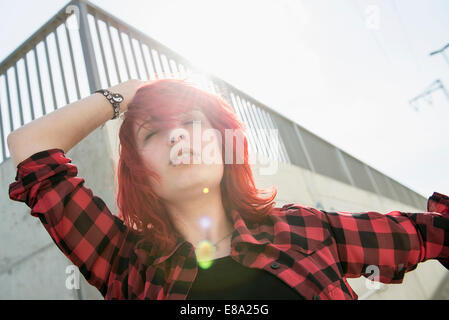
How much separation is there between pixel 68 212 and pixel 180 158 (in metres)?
0.39

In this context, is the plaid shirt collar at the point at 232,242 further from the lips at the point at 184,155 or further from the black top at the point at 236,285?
the lips at the point at 184,155

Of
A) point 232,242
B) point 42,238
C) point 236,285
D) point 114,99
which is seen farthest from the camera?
point 42,238

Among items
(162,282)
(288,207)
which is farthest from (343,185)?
(162,282)

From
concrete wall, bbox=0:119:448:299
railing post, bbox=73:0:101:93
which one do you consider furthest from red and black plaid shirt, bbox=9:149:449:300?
railing post, bbox=73:0:101:93

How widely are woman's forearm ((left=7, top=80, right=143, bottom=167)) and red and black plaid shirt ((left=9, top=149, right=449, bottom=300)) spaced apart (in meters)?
0.04

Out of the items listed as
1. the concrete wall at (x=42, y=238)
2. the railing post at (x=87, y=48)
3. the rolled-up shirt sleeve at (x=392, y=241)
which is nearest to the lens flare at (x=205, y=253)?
the rolled-up shirt sleeve at (x=392, y=241)

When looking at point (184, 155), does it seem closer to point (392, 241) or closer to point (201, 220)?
point (201, 220)

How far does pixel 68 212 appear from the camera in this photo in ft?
3.07

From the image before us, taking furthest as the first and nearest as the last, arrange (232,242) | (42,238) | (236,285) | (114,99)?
(42,238)
(114,99)
(232,242)
(236,285)

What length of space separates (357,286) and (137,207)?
3583mm

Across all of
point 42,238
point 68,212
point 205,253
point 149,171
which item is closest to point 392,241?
point 205,253

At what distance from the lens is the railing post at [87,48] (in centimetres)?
192

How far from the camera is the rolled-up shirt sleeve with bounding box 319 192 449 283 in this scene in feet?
3.00
